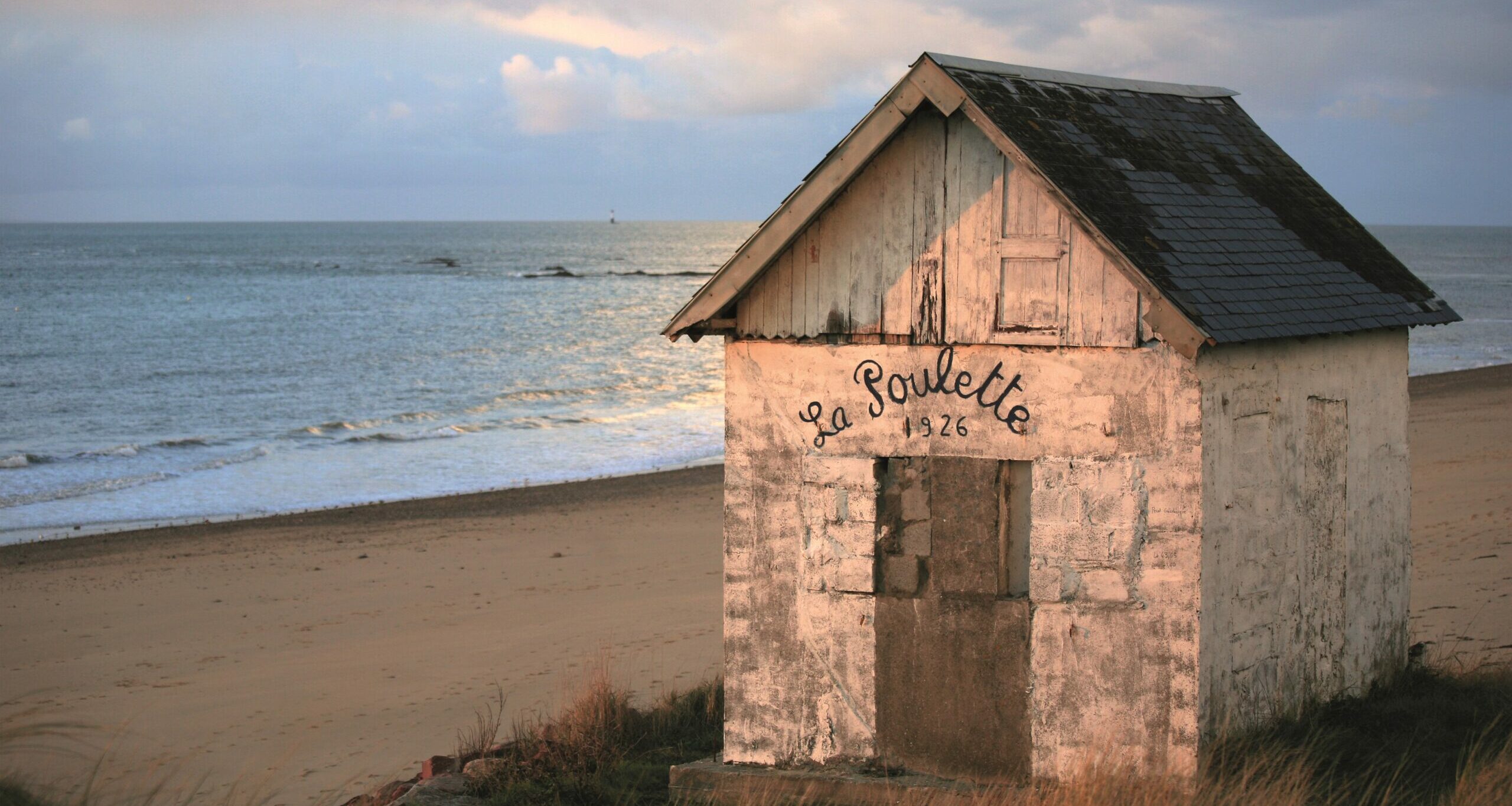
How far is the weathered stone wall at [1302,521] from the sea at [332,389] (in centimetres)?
1805

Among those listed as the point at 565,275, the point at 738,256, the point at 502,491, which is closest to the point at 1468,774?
the point at 738,256

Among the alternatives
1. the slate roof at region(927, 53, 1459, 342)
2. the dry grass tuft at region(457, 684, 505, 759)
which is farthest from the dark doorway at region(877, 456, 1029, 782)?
the dry grass tuft at region(457, 684, 505, 759)

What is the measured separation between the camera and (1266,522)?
7500 mm

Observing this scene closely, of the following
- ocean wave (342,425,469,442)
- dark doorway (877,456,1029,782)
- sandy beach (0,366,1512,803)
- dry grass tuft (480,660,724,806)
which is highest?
dark doorway (877,456,1029,782)

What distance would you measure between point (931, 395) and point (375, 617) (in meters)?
9.69

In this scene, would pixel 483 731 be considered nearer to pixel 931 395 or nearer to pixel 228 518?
pixel 931 395

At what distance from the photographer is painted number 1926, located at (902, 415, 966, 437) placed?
731cm

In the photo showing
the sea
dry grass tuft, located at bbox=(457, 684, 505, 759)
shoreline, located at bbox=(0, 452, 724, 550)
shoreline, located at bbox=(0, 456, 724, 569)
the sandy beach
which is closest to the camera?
dry grass tuft, located at bbox=(457, 684, 505, 759)

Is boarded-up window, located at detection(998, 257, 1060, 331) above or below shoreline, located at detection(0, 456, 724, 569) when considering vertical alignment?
above

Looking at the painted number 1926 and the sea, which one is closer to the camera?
the painted number 1926

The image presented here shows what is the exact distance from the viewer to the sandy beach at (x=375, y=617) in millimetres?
11117

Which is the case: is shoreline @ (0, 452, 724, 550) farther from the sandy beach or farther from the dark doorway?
the dark doorway

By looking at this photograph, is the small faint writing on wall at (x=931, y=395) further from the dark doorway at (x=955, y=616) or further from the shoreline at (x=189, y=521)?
the shoreline at (x=189, y=521)

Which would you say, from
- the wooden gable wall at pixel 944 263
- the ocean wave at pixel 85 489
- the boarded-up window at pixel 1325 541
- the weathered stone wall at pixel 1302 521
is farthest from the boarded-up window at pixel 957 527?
the ocean wave at pixel 85 489
